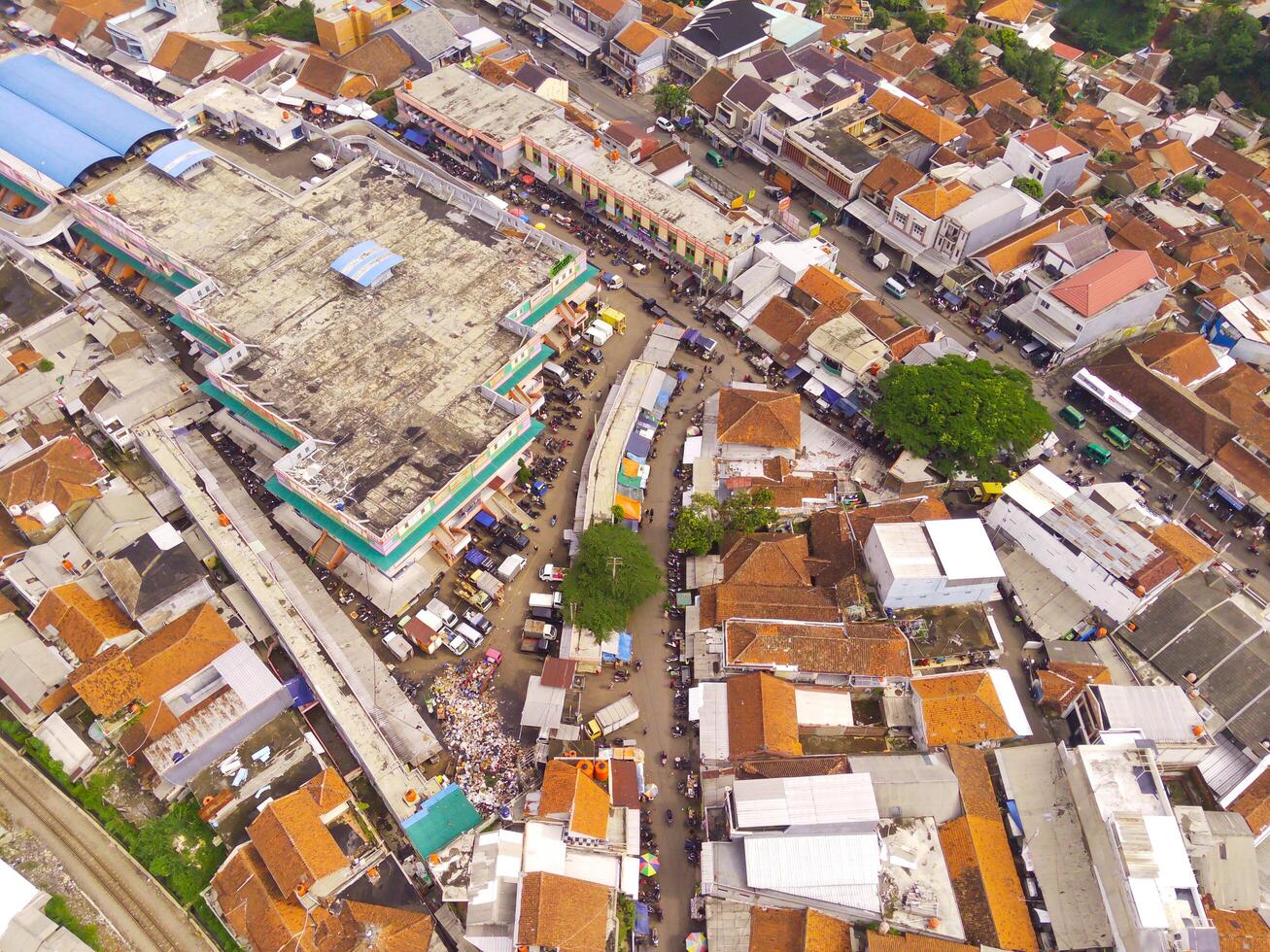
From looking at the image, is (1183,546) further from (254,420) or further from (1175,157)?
(254,420)

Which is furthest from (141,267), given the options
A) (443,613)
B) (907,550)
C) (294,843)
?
(907,550)

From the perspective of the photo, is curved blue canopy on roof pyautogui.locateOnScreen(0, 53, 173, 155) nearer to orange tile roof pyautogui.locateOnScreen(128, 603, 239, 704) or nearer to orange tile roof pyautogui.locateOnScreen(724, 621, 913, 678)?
orange tile roof pyautogui.locateOnScreen(128, 603, 239, 704)

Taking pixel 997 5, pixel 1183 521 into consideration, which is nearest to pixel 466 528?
pixel 1183 521

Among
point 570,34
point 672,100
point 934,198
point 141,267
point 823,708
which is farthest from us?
point 570,34

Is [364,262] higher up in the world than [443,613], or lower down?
higher up

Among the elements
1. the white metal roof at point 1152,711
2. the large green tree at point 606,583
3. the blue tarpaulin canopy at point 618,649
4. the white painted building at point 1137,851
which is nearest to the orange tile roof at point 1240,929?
the white painted building at point 1137,851

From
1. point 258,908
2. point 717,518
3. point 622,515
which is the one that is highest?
point 717,518

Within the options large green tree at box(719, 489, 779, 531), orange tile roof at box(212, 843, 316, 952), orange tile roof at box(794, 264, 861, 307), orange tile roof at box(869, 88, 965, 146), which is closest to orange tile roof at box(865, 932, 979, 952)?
large green tree at box(719, 489, 779, 531)
